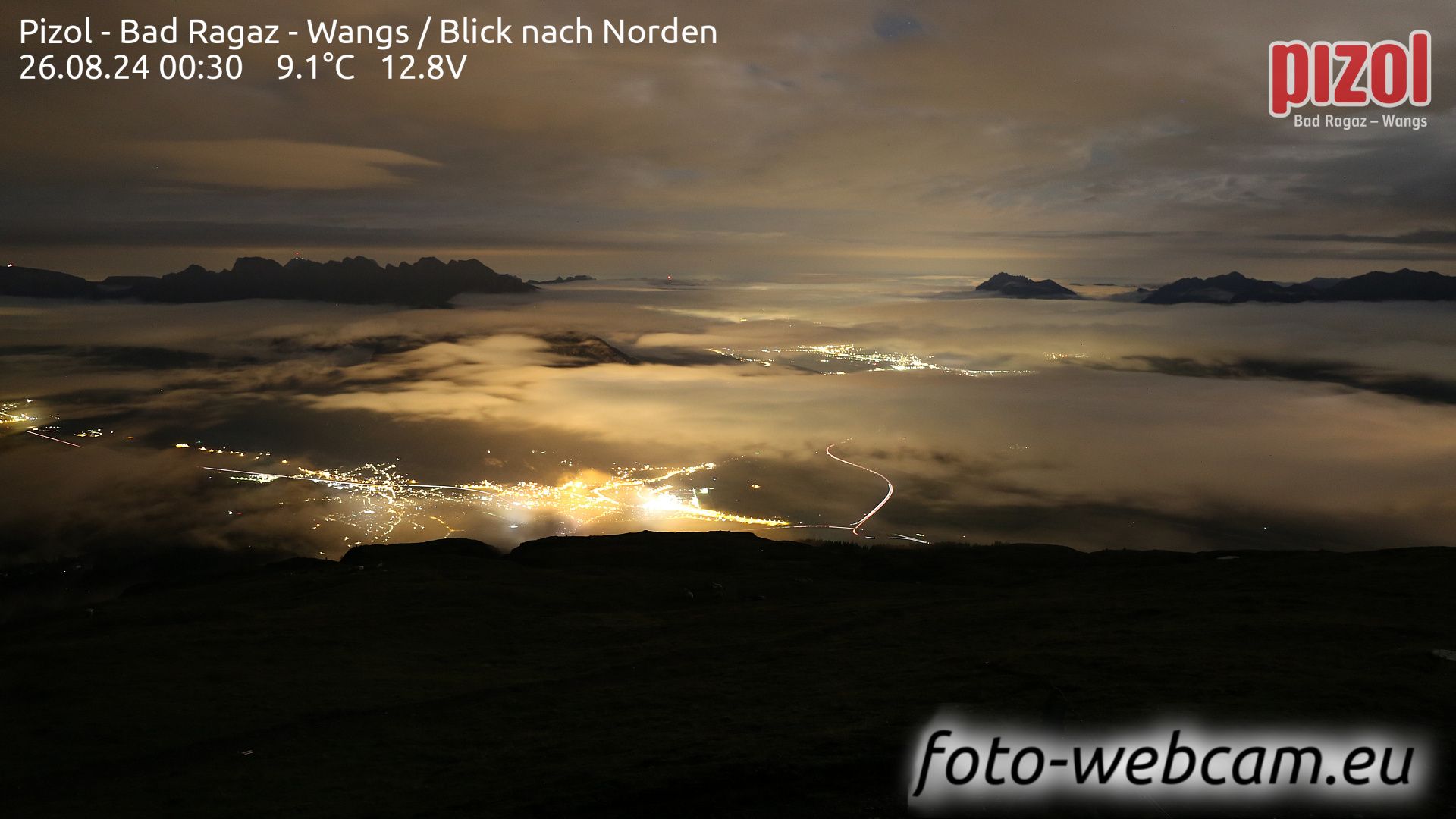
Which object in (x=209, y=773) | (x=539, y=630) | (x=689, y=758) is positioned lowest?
(x=539, y=630)

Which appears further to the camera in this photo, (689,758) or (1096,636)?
(1096,636)

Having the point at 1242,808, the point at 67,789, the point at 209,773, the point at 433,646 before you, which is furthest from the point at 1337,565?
the point at 67,789

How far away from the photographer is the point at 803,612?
3140 inches

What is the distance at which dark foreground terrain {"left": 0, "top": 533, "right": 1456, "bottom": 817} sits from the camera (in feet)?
113

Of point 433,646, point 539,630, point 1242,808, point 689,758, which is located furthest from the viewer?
point 539,630

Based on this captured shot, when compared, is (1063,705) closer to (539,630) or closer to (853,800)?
(853,800)

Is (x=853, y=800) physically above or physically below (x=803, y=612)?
above

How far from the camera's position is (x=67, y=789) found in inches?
1654

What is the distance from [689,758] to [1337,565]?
8399 cm

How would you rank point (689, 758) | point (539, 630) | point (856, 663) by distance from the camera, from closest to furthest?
point (689, 758)
point (856, 663)
point (539, 630)

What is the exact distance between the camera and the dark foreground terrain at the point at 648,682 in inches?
1355

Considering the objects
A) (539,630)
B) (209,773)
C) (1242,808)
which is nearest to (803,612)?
(539,630)

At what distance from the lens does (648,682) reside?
2124 inches

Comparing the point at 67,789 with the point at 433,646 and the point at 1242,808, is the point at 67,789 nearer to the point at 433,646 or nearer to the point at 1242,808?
the point at 433,646
